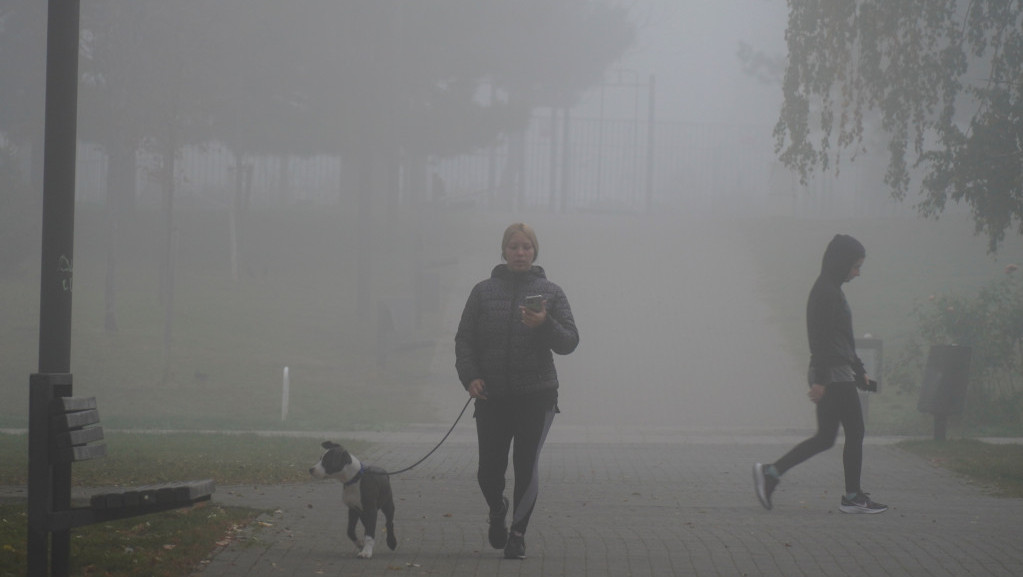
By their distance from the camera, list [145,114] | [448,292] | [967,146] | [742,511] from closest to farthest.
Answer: [742,511], [967,146], [145,114], [448,292]

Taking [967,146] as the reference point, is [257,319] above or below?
below

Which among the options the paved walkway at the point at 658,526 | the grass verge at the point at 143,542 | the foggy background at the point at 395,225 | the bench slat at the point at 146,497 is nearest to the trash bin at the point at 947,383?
the paved walkway at the point at 658,526

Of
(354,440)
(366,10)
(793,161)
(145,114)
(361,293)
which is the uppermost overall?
(366,10)

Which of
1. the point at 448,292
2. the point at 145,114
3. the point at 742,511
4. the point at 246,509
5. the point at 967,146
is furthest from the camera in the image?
the point at 448,292

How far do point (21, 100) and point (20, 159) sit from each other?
4.66 ft

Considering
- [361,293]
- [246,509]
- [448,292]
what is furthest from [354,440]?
[448,292]

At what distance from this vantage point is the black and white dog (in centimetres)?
652

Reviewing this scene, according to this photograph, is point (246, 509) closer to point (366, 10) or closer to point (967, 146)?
point (967, 146)

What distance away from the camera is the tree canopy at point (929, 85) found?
13516mm

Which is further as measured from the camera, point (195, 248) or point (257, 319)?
point (195, 248)

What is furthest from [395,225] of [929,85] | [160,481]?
[160,481]

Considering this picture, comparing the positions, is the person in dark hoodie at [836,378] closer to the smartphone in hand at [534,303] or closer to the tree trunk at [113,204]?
the smartphone in hand at [534,303]

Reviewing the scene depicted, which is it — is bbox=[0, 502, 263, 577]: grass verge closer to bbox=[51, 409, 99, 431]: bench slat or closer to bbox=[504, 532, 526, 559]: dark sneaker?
bbox=[51, 409, 99, 431]: bench slat

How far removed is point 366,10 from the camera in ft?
105
